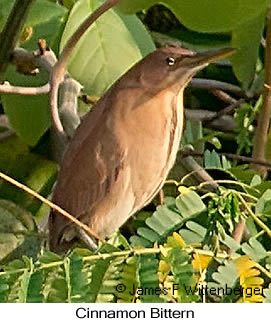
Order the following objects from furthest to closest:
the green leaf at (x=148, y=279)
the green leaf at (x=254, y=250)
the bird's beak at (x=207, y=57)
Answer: the bird's beak at (x=207, y=57) → the green leaf at (x=254, y=250) → the green leaf at (x=148, y=279)

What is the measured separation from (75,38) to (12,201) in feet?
1.48

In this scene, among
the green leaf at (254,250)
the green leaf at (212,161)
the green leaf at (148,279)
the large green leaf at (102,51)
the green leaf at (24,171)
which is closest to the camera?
the green leaf at (148,279)

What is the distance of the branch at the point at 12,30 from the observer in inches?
58.9

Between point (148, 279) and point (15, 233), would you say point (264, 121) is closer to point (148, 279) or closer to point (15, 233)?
point (15, 233)

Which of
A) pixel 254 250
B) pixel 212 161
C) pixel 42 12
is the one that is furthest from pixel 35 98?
pixel 254 250

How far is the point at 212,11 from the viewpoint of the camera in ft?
4.89

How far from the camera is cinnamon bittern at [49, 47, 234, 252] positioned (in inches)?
57.2

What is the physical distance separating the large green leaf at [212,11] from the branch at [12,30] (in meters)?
0.14

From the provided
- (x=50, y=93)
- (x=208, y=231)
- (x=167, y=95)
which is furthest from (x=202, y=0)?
(x=208, y=231)

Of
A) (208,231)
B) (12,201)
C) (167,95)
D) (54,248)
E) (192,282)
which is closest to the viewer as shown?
(192,282)

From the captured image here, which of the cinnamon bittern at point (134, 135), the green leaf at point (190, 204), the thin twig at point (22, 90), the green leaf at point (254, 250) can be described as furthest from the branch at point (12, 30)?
the green leaf at point (254, 250)

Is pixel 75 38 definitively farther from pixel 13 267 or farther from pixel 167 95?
pixel 13 267

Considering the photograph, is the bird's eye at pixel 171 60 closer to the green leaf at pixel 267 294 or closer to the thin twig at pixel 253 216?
the thin twig at pixel 253 216
